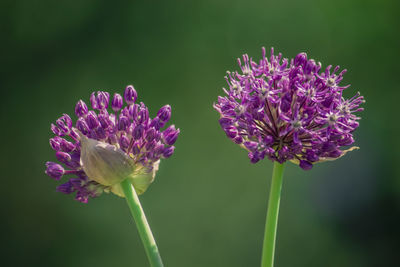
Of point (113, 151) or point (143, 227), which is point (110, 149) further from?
point (143, 227)

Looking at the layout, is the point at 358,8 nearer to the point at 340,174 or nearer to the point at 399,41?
the point at 399,41

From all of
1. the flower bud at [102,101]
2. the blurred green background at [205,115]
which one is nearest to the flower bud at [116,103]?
the flower bud at [102,101]

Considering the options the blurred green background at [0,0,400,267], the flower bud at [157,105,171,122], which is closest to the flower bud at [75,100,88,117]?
the flower bud at [157,105,171,122]

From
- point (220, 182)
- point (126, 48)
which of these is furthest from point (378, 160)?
point (126, 48)

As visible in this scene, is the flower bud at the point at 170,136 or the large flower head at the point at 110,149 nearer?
the large flower head at the point at 110,149

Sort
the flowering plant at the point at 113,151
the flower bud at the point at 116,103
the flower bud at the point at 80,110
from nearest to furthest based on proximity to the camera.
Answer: the flowering plant at the point at 113,151, the flower bud at the point at 80,110, the flower bud at the point at 116,103

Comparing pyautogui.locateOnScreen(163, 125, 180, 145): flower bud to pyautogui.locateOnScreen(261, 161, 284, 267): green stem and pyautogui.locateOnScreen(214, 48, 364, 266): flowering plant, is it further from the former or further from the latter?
pyautogui.locateOnScreen(261, 161, 284, 267): green stem

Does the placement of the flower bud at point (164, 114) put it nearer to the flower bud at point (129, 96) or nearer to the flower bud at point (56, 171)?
the flower bud at point (129, 96)
